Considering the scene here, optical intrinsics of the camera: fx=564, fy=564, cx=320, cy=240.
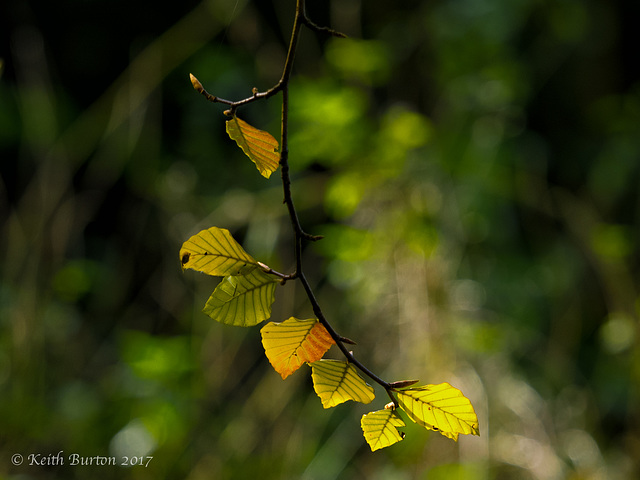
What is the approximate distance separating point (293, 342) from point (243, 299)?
0.11ft

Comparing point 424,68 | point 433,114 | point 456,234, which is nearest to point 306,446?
point 456,234

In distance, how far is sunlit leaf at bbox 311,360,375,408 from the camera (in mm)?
281

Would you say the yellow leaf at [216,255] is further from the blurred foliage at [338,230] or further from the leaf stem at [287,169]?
the blurred foliage at [338,230]

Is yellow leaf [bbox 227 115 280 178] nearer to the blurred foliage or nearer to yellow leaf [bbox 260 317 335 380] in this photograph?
yellow leaf [bbox 260 317 335 380]

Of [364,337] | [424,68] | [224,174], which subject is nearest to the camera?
[364,337]

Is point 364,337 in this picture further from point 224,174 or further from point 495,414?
point 224,174

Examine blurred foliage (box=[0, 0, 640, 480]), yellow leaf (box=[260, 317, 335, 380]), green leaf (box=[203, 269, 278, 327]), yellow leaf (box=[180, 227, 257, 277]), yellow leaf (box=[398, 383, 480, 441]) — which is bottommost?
blurred foliage (box=[0, 0, 640, 480])

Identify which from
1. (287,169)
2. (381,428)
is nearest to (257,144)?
(287,169)

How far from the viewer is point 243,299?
29cm

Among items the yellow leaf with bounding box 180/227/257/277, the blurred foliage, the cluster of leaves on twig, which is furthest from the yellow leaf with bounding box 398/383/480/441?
the blurred foliage

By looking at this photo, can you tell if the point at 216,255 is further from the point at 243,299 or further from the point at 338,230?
the point at 338,230

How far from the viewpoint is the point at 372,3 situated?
1972mm

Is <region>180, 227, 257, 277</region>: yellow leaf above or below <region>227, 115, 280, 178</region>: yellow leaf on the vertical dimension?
below

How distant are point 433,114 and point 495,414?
853 mm
